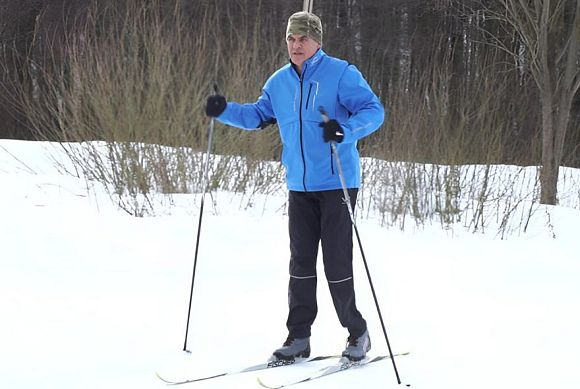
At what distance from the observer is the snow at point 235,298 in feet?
11.3

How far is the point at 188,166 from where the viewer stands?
26.0 feet

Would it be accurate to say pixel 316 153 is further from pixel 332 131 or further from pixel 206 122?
pixel 206 122

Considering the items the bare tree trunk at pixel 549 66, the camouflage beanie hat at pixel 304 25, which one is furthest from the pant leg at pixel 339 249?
the bare tree trunk at pixel 549 66

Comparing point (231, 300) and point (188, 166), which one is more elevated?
point (188, 166)

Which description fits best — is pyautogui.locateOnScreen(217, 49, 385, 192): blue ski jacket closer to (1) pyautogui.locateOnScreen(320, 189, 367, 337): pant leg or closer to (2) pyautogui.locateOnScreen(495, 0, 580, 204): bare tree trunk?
(1) pyautogui.locateOnScreen(320, 189, 367, 337): pant leg

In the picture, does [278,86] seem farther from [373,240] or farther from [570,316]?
[373,240]

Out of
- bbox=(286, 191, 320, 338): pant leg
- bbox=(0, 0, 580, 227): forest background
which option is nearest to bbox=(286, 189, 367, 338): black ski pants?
bbox=(286, 191, 320, 338): pant leg

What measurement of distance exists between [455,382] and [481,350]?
597 mm

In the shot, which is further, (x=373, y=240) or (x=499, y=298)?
(x=373, y=240)

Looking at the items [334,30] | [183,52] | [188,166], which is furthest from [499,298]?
[334,30]

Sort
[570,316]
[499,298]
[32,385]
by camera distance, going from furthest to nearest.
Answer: [499,298] → [570,316] → [32,385]

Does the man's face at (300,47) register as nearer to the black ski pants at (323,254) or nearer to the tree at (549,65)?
the black ski pants at (323,254)

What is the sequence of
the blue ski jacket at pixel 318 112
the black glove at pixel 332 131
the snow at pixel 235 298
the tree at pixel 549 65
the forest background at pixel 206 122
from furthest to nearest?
1. the tree at pixel 549 65
2. the forest background at pixel 206 122
3. the snow at pixel 235 298
4. the blue ski jacket at pixel 318 112
5. the black glove at pixel 332 131

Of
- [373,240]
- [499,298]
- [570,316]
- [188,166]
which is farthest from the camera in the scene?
[188,166]
